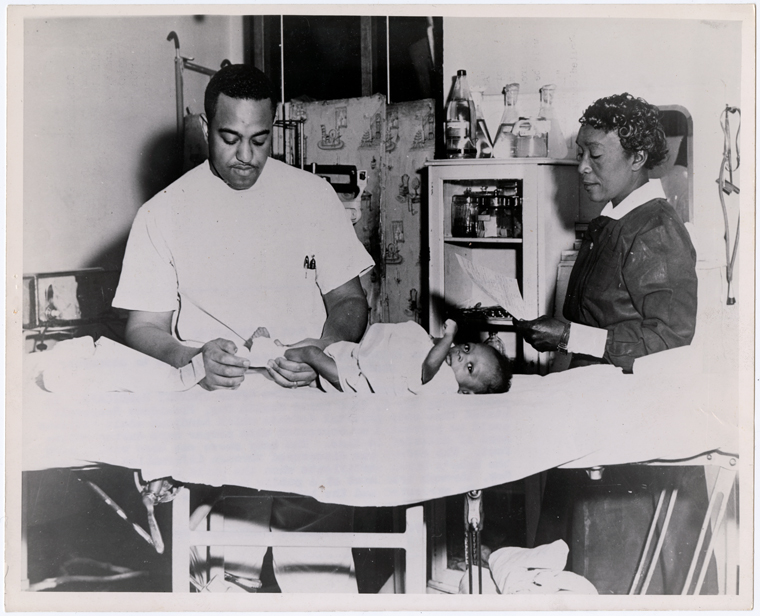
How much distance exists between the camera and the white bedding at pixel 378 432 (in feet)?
5.42

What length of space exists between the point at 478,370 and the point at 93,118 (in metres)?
1.25

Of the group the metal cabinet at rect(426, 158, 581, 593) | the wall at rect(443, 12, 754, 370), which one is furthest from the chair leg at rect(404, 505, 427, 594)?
the wall at rect(443, 12, 754, 370)

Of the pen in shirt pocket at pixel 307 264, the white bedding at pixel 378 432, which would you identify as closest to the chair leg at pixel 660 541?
the white bedding at pixel 378 432

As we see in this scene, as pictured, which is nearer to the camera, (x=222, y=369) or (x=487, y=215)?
(x=222, y=369)

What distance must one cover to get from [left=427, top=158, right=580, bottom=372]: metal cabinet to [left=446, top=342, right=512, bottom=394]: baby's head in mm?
212

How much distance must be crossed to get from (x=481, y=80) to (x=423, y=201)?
1.27 ft

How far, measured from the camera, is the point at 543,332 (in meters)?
1.82

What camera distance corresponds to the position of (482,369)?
5.56 ft

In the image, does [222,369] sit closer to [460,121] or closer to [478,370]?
[478,370]

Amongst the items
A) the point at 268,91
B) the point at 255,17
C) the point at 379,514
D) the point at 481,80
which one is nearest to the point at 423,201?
the point at 481,80

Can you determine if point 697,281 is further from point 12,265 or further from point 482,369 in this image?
point 12,265

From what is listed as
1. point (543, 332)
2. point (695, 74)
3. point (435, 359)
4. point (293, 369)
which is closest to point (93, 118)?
point (293, 369)

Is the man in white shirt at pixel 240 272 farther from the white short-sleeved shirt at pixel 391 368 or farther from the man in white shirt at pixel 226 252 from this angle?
the white short-sleeved shirt at pixel 391 368

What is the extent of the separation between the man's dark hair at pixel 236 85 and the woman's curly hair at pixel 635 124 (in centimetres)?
93
